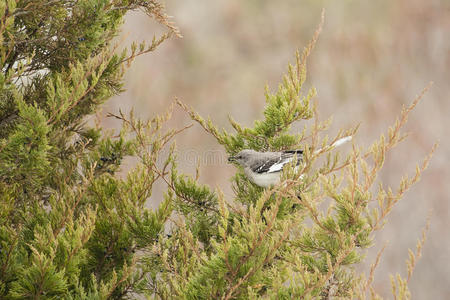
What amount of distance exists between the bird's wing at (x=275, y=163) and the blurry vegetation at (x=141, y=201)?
6 cm

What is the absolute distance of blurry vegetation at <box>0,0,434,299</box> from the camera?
7.87 feet

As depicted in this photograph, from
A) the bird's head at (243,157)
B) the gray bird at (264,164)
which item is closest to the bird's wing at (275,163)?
the gray bird at (264,164)

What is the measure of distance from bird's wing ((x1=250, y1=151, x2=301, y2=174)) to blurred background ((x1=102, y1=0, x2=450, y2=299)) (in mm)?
6756

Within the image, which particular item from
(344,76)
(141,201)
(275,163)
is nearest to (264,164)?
(275,163)

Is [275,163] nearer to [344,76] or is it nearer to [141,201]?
[141,201]

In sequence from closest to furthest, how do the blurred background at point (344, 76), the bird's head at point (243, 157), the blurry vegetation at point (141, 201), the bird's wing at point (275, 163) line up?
the blurry vegetation at point (141, 201)
the bird's wing at point (275, 163)
the bird's head at point (243, 157)
the blurred background at point (344, 76)

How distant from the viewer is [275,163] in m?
3.27

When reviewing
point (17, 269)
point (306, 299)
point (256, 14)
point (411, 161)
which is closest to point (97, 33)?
point (17, 269)

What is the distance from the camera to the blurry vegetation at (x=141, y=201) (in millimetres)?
2398

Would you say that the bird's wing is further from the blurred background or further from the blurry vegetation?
the blurred background

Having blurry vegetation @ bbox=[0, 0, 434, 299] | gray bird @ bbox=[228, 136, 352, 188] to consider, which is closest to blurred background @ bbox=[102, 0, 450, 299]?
blurry vegetation @ bbox=[0, 0, 434, 299]

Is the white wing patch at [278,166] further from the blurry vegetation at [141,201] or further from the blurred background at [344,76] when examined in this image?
the blurred background at [344,76]

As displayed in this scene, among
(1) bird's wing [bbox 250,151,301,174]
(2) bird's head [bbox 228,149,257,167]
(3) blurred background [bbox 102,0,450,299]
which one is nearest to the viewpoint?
(1) bird's wing [bbox 250,151,301,174]

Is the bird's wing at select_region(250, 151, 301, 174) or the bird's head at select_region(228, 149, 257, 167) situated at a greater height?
the bird's head at select_region(228, 149, 257, 167)
